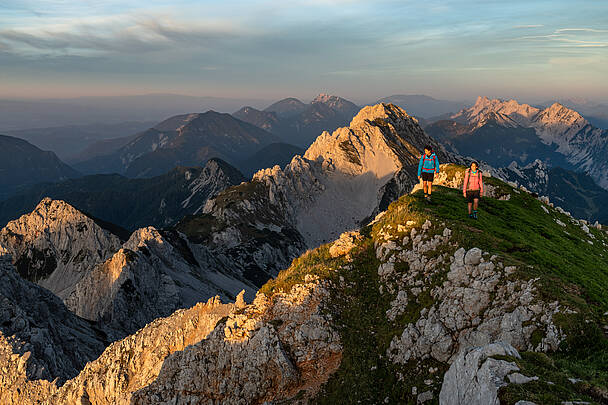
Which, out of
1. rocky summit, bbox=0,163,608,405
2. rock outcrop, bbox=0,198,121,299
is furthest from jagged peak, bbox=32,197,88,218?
rocky summit, bbox=0,163,608,405

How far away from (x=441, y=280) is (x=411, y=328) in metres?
3.81

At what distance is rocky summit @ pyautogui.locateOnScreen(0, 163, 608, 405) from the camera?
15.1 meters

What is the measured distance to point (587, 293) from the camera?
20625mm

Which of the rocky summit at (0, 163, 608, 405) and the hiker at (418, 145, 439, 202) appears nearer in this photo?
the rocky summit at (0, 163, 608, 405)

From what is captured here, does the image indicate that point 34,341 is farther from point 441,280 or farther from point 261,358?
point 441,280

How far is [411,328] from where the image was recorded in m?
22.2

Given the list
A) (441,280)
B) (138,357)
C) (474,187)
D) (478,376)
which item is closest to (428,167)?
(474,187)

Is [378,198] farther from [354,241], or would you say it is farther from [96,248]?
[354,241]

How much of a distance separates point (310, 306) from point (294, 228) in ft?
556

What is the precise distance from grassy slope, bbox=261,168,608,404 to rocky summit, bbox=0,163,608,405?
8 centimetres

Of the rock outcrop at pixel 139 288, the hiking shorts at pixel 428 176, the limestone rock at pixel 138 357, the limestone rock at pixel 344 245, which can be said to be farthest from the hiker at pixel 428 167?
the rock outcrop at pixel 139 288

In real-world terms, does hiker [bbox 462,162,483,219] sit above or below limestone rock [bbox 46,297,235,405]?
above

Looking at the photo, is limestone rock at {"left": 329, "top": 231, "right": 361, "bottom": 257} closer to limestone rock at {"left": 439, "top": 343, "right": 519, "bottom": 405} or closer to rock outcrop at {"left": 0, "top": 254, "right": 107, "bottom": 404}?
limestone rock at {"left": 439, "top": 343, "right": 519, "bottom": 405}

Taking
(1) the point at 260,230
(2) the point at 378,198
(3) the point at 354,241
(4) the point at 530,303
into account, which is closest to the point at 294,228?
(1) the point at 260,230
